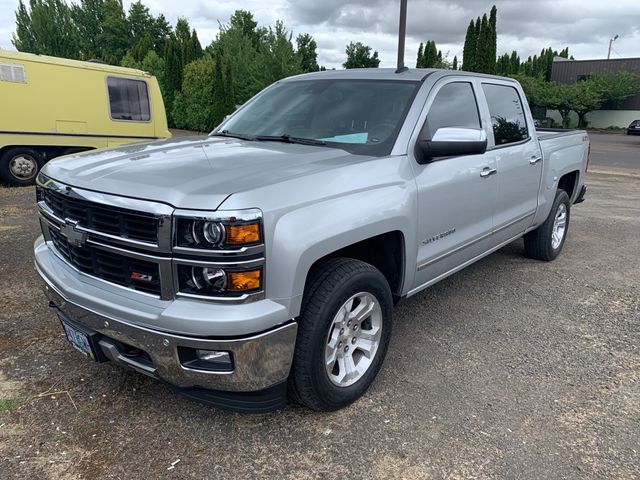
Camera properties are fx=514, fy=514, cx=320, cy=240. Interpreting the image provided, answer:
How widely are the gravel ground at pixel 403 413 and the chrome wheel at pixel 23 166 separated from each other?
6396mm

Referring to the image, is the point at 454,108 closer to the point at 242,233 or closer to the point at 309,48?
the point at 242,233

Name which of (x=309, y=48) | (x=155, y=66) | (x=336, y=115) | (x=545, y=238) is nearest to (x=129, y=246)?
(x=336, y=115)

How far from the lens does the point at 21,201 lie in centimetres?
838

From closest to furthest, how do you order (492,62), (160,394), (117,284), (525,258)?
1. (117,284)
2. (160,394)
3. (525,258)
4. (492,62)

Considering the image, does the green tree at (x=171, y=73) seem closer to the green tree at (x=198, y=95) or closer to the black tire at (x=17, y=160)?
the green tree at (x=198, y=95)

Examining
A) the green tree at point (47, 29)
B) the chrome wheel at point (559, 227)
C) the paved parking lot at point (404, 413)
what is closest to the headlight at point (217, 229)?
the paved parking lot at point (404, 413)

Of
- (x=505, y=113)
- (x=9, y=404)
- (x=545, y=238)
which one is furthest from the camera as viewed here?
(x=545, y=238)

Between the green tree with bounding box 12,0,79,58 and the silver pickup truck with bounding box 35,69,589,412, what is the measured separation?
57.6 metres

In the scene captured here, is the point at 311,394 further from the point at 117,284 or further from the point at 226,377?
the point at 117,284

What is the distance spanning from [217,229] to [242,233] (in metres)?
0.10

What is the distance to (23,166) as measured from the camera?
9.78 meters

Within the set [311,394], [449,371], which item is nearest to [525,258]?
[449,371]

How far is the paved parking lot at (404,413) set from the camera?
2.44 m

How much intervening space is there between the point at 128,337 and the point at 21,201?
7324 millimetres
